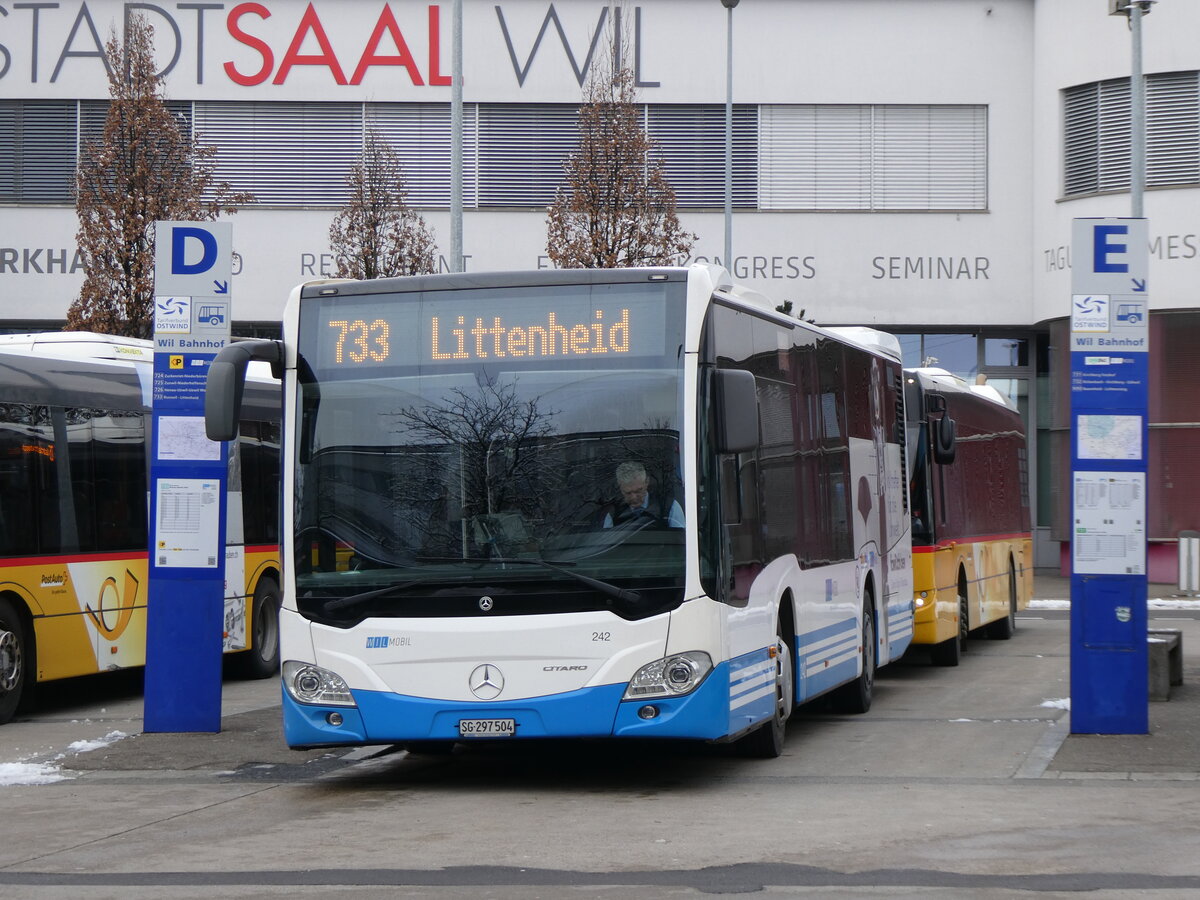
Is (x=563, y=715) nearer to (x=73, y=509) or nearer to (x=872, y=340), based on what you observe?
(x=73, y=509)

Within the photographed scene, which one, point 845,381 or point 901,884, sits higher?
point 845,381

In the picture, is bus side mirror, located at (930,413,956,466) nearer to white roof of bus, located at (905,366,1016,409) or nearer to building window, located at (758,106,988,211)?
white roof of bus, located at (905,366,1016,409)

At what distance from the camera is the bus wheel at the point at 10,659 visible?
47.1 ft

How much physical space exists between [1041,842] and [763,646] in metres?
2.76

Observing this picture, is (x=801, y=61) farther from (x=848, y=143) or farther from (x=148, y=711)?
(x=148, y=711)

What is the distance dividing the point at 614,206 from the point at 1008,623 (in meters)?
10.0

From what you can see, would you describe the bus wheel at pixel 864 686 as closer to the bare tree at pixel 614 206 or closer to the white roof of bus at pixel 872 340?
the white roof of bus at pixel 872 340

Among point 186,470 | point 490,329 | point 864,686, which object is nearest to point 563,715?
point 490,329

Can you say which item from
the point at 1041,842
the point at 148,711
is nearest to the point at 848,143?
the point at 148,711

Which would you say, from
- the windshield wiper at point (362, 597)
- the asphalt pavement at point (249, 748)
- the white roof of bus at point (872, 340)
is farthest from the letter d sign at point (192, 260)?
the white roof of bus at point (872, 340)

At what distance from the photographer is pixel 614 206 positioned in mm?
29875

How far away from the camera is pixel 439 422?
10078 millimetres

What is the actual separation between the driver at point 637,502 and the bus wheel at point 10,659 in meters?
6.54

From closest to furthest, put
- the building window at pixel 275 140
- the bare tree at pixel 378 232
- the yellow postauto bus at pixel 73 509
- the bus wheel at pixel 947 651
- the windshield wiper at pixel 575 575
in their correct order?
the windshield wiper at pixel 575 575 → the yellow postauto bus at pixel 73 509 → the bus wheel at pixel 947 651 → the bare tree at pixel 378 232 → the building window at pixel 275 140
